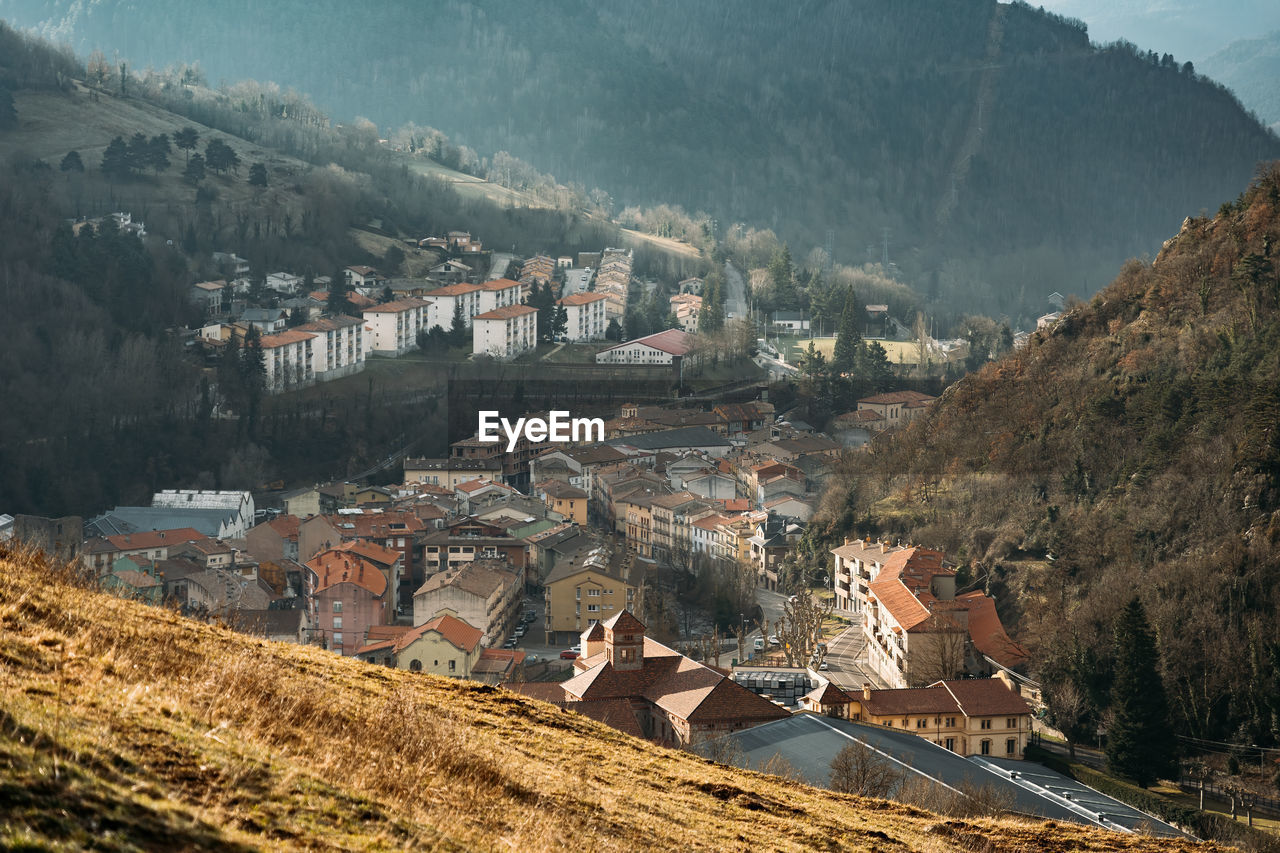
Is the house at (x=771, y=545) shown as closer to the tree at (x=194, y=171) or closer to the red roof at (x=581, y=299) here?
the red roof at (x=581, y=299)

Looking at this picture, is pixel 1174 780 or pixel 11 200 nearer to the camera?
pixel 1174 780

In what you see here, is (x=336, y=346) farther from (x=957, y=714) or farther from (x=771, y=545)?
(x=957, y=714)

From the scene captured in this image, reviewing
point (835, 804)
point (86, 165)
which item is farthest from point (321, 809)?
point (86, 165)

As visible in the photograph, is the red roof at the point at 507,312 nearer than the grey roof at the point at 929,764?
No

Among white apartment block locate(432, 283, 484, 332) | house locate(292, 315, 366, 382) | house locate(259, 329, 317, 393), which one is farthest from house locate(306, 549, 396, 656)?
white apartment block locate(432, 283, 484, 332)

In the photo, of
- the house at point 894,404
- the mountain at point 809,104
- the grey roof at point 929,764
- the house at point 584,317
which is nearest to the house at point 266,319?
the house at point 584,317

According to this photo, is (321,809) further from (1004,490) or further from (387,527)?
(387,527)
